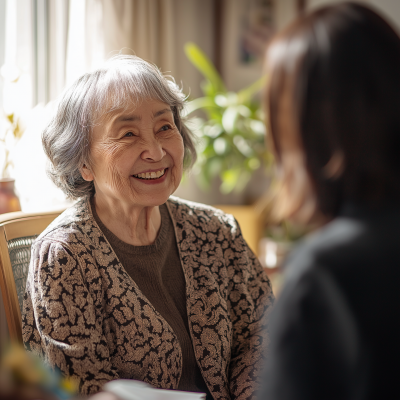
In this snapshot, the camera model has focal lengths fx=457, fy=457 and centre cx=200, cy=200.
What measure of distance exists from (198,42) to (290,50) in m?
3.56

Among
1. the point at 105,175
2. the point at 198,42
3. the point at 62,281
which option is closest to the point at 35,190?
the point at 105,175

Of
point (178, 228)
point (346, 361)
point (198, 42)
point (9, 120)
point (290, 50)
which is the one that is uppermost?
point (198, 42)

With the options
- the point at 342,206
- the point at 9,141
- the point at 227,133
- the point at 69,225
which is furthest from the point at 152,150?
the point at 227,133

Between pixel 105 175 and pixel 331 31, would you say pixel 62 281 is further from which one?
pixel 331 31

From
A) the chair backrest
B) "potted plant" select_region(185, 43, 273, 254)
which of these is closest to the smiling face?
the chair backrest

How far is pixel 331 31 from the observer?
2.06ft

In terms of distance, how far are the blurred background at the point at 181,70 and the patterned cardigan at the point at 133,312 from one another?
17.5 inches

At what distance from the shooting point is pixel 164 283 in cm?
144

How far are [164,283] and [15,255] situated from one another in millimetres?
472

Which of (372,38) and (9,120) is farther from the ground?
(372,38)

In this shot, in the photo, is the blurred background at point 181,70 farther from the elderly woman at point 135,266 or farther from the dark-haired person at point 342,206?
the dark-haired person at point 342,206

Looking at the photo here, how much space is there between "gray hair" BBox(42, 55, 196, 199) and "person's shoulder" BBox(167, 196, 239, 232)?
34cm

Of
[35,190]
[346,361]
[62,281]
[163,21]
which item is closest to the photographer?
[346,361]

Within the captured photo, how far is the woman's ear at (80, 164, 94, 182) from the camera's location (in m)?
1.47
